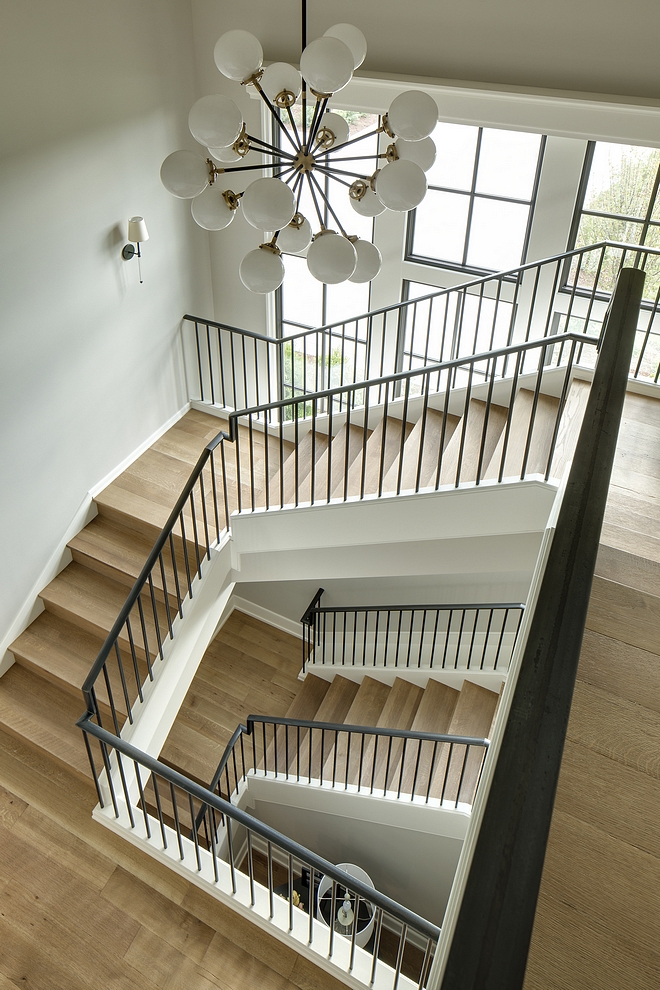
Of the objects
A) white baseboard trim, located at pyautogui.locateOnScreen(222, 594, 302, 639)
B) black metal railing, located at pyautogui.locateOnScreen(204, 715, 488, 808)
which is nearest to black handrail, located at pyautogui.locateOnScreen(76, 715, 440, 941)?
black metal railing, located at pyautogui.locateOnScreen(204, 715, 488, 808)

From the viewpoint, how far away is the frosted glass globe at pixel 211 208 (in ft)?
8.07

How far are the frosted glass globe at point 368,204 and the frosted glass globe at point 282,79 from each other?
0.46 metres

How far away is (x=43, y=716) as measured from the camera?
468 centimetres

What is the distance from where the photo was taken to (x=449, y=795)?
5129 millimetres

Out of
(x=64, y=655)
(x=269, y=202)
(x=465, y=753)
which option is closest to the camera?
(x=269, y=202)

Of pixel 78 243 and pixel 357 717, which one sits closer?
pixel 78 243

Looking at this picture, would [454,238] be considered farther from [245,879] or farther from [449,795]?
[245,879]

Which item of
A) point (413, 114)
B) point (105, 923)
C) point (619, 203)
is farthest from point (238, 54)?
point (105, 923)

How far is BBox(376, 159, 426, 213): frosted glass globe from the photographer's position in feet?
7.54

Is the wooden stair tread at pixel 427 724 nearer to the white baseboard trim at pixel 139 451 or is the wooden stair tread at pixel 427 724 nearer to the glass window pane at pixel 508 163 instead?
the white baseboard trim at pixel 139 451

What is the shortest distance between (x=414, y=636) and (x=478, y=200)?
371 cm

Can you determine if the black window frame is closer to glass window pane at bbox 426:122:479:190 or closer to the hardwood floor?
glass window pane at bbox 426:122:479:190

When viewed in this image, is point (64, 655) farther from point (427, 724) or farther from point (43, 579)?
point (427, 724)

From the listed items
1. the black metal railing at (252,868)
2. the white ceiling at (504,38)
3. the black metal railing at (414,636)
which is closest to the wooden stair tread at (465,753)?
the black metal railing at (414,636)
